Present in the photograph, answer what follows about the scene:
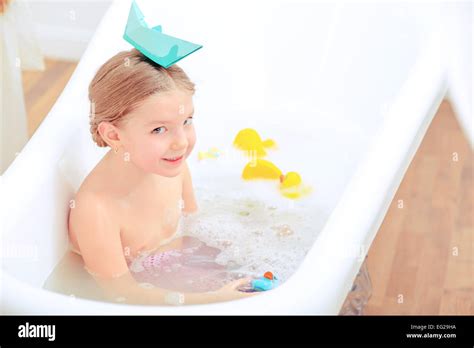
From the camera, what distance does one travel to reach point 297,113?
8.24ft

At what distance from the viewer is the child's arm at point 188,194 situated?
1.96m

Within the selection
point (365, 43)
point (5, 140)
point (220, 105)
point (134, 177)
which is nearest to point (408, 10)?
point (365, 43)

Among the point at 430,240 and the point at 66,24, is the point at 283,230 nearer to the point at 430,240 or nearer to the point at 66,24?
the point at 430,240

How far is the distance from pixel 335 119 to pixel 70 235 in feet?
3.11

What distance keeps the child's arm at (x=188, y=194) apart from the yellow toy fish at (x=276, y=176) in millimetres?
289

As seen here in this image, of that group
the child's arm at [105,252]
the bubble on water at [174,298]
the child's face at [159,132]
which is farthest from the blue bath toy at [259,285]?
the child's face at [159,132]

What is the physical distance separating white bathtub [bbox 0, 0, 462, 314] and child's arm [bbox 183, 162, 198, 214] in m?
0.19

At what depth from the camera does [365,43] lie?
8.00 feet

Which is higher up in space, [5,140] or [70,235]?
[5,140]

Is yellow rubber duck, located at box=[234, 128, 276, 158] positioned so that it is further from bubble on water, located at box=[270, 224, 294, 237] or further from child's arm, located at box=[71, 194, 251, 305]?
child's arm, located at box=[71, 194, 251, 305]

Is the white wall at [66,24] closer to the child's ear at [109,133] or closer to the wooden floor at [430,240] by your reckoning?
the wooden floor at [430,240]

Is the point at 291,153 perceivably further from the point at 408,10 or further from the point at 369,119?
the point at 408,10

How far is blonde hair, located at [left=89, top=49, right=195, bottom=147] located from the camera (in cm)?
166
